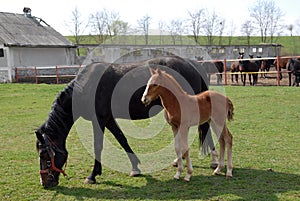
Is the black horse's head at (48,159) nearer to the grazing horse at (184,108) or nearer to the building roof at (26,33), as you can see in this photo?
the grazing horse at (184,108)

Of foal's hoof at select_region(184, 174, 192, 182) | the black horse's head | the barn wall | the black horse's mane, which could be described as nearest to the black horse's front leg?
the black horse's head

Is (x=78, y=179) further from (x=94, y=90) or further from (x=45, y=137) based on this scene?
(x=94, y=90)

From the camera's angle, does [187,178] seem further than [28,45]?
No

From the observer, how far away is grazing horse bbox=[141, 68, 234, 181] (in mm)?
4375

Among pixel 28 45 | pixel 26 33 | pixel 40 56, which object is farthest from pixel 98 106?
pixel 26 33

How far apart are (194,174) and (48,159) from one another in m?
2.00

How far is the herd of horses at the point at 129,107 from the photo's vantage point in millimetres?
4500

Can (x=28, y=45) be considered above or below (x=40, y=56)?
above

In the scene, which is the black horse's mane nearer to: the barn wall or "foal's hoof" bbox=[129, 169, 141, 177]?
"foal's hoof" bbox=[129, 169, 141, 177]

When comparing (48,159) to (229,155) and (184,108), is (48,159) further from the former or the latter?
(229,155)

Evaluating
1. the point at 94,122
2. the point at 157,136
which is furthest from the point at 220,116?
the point at 157,136

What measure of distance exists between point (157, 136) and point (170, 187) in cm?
328

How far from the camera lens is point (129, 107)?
203 inches

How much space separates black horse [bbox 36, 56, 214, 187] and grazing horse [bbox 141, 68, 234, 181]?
25.2 inches
